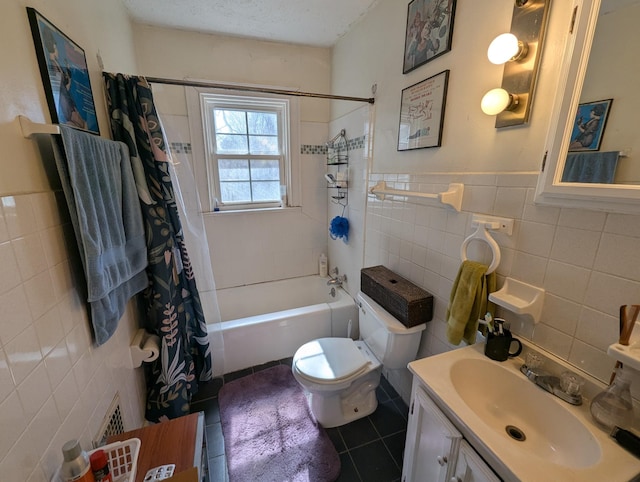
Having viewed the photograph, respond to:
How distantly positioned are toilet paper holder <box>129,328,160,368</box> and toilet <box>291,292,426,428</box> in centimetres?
76

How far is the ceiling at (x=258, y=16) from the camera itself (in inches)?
66.9

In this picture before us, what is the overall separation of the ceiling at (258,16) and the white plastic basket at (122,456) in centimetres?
232

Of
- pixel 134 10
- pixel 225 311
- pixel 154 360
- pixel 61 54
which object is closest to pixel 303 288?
pixel 225 311

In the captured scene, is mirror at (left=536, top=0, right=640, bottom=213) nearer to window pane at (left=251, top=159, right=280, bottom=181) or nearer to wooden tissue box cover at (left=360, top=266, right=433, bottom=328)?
wooden tissue box cover at (left=360, top=266, right=433, bottom=328)

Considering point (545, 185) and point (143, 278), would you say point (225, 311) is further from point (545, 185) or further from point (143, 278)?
point (545, 185)

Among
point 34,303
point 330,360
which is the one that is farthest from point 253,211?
point 34,303

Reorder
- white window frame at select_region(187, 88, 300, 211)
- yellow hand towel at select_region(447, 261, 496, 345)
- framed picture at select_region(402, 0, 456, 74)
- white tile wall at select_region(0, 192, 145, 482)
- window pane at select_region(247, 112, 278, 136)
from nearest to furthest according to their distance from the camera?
1. white tile wall at select_region(0, 192, 145, 482)
2. yellow hand towel at select_region(447, 261, 496, 345)
3. framed picture at select_region(402, 0, 456, 74)
4. white window frame at select_region(187, 88, 300, 211)
5. window pane at select_region(247, 112, 278, 136)

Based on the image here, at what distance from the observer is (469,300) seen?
1082mm

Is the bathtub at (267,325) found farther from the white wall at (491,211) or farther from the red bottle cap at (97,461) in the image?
the red bottle cap at (97,461)

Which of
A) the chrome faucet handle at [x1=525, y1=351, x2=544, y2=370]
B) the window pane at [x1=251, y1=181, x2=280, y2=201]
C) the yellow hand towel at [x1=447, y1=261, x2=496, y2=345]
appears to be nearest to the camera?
the chrome faucet handle at [x1=525, y1=351, x2=544, y2=370]

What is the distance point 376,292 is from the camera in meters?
1.59

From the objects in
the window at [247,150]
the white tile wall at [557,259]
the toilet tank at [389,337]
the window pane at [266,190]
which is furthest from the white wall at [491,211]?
the window pane at [266,190]

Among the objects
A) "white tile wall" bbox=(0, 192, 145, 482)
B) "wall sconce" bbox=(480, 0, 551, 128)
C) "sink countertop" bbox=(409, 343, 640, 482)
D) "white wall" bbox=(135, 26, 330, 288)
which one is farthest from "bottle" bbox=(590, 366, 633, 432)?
"white wall" bbox=(135, 26, 330, 288)

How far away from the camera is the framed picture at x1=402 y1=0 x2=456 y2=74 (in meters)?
1.20
